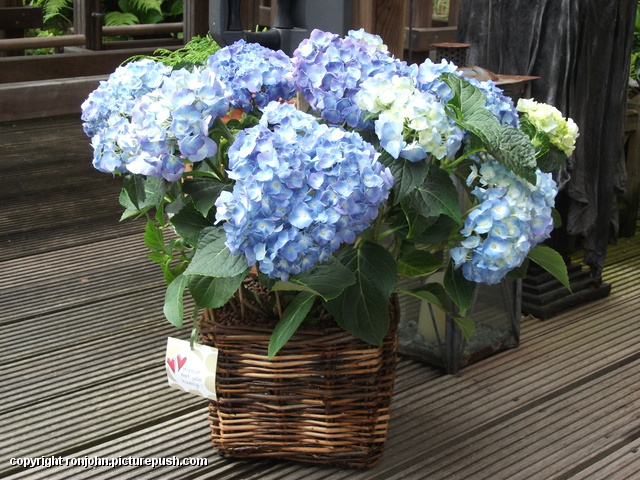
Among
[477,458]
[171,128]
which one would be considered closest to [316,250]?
[171,128]

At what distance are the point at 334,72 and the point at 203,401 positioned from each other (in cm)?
90

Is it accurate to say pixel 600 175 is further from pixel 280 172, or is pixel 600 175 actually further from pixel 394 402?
pixel 280 172

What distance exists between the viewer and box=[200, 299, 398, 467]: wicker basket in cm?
160

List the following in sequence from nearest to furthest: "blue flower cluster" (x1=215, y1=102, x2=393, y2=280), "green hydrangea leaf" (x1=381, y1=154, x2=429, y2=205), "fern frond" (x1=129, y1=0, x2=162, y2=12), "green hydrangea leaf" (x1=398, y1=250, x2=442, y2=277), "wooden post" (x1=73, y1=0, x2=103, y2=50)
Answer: "blue flower cluster" (x1=215, y1=102, x2=393, y2=280) < "green hydrangea leaf" (x1=381, y1=154, x2=429, y2=205) < "green hydrangea leaf" (x1=398, y1=250, x2=442, y2=277) < "wooden post" (x1=73, y1=0, x2=103, y2=50) < "fern frond" (x1=129, y1=0, x2=162, y2=12)

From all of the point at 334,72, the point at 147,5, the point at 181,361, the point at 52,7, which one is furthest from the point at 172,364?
the point at 52,7

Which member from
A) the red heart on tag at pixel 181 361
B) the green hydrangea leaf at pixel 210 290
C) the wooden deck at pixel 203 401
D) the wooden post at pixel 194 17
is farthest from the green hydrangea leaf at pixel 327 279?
the wooden post at pixel 194 17

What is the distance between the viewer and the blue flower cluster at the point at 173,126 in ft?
4.62

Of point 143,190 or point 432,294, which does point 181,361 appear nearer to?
point 143,190

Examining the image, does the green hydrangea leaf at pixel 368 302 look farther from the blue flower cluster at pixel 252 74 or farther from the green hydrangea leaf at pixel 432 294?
the blue flower cluster at pixel 252 74

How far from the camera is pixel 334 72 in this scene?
4.86 ft

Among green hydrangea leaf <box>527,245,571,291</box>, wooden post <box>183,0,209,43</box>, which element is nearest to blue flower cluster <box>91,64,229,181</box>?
green hydrangea leaf <box>527,245,571,291</box>

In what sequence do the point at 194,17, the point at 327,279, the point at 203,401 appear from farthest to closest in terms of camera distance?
the point at 194,17 < the point at 203,401 < the point at 327,279

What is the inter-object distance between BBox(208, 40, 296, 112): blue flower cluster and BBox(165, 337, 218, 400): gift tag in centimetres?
46

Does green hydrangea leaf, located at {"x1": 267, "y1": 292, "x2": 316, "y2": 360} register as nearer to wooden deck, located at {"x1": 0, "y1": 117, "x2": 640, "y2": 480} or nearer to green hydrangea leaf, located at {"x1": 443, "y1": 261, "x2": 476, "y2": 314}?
green hydrangea leaf, located at {"x1": 443, "y1": 261, "x2": 476, "y2": 314}
